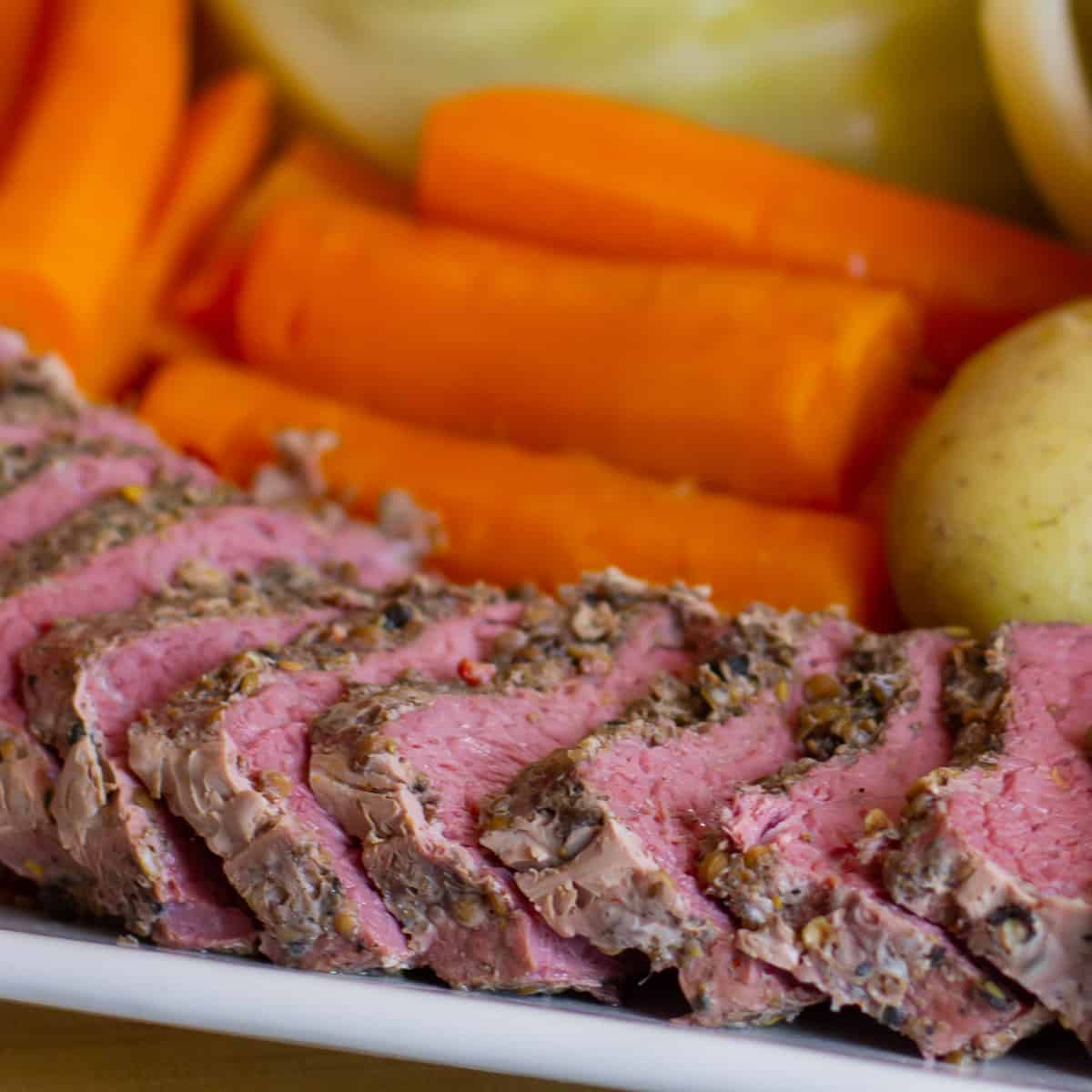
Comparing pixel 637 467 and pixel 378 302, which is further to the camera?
pixel 378 302

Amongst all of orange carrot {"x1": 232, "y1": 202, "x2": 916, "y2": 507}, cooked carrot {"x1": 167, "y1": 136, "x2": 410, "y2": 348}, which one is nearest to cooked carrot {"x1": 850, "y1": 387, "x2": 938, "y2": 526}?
orange carrot {"x1": 232, "y1": 202, "x2": 916, "y2": 507}

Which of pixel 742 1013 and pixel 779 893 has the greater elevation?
pixel 779 893

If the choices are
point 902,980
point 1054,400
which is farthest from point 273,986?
point 1054,400

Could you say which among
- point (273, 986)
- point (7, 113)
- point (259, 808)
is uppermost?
point (7, 113)

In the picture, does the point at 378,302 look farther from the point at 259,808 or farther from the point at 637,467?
the point at 259,808

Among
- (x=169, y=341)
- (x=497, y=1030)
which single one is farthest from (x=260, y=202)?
(x=497, y=1030)

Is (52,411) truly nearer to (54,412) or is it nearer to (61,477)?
(54,412)

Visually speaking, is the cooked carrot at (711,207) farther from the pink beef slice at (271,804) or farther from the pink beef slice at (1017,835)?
the pink beef slice at (271,804)
